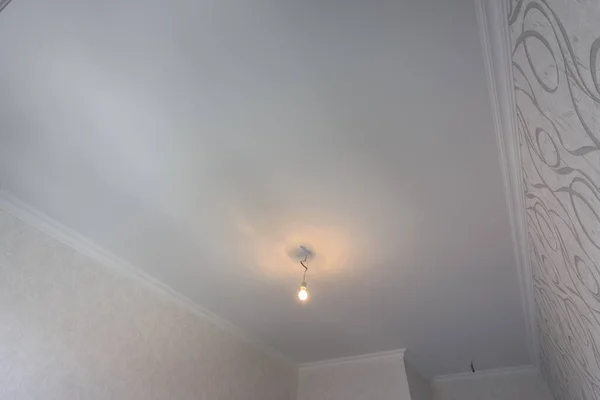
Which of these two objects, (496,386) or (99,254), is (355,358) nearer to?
(496,386)

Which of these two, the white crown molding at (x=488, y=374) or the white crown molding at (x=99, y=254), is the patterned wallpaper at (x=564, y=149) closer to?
the white crown molding at (x=488, y=374)

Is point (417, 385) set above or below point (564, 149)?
above

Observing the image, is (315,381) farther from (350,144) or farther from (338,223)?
(350,144)

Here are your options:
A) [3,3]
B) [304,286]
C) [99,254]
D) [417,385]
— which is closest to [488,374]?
[417,385]

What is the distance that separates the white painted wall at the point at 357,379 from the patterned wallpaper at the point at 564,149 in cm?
168

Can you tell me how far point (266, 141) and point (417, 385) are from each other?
3.09m

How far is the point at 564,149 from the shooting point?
0.94 meters

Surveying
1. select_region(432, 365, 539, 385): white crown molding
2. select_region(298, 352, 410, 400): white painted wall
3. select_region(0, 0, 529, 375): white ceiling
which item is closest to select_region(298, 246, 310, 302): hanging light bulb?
select_region(0, 0, 529, 375): white ceiling

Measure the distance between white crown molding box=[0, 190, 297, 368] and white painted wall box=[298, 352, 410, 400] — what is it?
3.55ft

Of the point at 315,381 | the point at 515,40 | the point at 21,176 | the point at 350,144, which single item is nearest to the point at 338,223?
the point at 350,144

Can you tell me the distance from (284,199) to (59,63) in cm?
101

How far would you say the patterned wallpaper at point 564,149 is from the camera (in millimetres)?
706

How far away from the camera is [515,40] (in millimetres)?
995

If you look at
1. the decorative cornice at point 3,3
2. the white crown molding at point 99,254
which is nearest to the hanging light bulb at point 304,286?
the white crown molding at point 99,254
